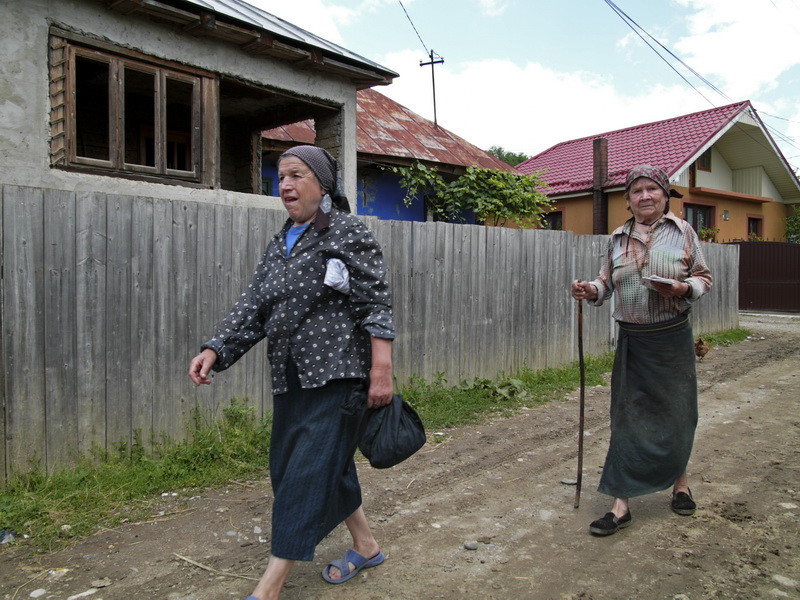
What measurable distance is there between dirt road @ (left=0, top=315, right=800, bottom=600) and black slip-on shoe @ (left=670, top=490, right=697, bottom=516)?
0.16 feet

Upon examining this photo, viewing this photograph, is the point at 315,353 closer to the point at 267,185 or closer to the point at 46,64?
the point at 46,64

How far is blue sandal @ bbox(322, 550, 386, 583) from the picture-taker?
2912mm

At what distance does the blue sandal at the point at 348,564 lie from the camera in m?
2.91

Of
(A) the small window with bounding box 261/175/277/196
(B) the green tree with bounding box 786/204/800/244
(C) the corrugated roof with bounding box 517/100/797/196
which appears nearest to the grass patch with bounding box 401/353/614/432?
(A) the small window with bounding box 261/175/277/196

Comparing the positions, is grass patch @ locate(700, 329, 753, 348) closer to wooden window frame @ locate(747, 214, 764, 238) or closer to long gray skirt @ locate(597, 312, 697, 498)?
long gray skirt @ locate(597, 312, 697, 498)

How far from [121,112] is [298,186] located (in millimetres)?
4556

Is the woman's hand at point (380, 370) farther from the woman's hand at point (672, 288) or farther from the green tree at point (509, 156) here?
the green tree at point (509, 156)

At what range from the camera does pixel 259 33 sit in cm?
696

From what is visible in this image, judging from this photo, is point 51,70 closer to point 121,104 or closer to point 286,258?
point 121,104

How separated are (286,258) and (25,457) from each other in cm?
252

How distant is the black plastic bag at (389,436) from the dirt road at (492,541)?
2.11ft

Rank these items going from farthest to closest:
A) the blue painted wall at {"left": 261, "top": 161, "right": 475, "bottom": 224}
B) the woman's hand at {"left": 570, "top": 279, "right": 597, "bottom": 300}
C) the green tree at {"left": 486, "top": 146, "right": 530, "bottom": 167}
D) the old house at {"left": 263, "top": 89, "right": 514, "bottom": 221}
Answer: the green tree at {"left": 486, "top": 146, "right": 530, "bottom": 167} → the blue painted wall at {"left": 261, "top": 161, "right": 475, "bottom": 224} → the old house at {"left": 263, "top": 89, "right": 514, "bottom": 221} → the woman's hand at {"left": 570, "top": 279, "right": 597, "bottom": 300}

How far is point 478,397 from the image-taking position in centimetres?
675

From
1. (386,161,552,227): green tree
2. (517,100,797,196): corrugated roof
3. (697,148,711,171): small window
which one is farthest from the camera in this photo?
(697,148,711,171): small window
